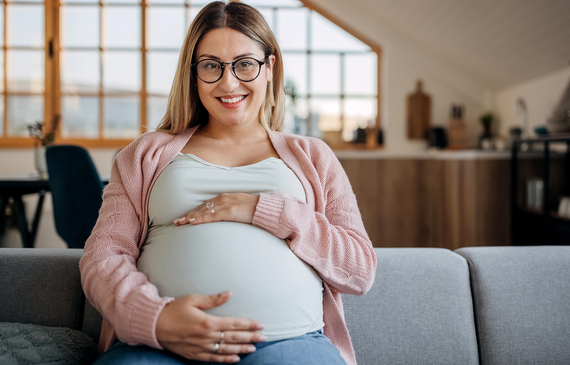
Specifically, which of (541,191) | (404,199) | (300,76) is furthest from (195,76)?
(300,76)

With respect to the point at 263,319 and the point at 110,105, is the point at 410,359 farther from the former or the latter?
the point at 110,105

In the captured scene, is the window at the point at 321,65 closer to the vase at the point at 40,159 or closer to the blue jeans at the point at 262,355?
the vase at the point at 40,159

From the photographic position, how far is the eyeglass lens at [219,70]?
3.81 feet

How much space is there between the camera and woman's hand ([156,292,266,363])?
33.5 inches

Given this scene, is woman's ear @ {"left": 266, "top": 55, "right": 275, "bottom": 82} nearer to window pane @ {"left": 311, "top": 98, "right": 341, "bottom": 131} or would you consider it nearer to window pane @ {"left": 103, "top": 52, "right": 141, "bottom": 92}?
window pane @ {"left": 311, "top": 98, "right": 341, "bottom": 131}

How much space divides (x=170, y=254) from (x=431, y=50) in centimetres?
475

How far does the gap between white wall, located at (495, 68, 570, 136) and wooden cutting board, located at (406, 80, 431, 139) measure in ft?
2.51

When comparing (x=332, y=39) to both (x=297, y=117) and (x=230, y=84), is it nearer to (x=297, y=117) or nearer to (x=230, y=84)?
(x=297, y=117)

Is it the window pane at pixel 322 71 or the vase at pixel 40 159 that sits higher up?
the window pane at pixel 322 71

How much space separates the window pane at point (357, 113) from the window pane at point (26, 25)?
3.57 m

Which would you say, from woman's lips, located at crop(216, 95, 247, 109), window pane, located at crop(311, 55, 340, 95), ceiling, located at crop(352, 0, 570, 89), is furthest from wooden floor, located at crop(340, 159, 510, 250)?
woman's lips, located at crop(216, 95, 247, 109)

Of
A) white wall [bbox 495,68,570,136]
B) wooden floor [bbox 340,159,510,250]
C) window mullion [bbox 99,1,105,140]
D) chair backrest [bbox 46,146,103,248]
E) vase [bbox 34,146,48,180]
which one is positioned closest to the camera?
chair backrest [bbox 46,146,103,248]

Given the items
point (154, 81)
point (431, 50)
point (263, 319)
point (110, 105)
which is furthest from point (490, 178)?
point (110, 105)

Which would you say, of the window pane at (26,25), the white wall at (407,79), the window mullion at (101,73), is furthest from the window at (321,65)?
the window pane at (26,25)
